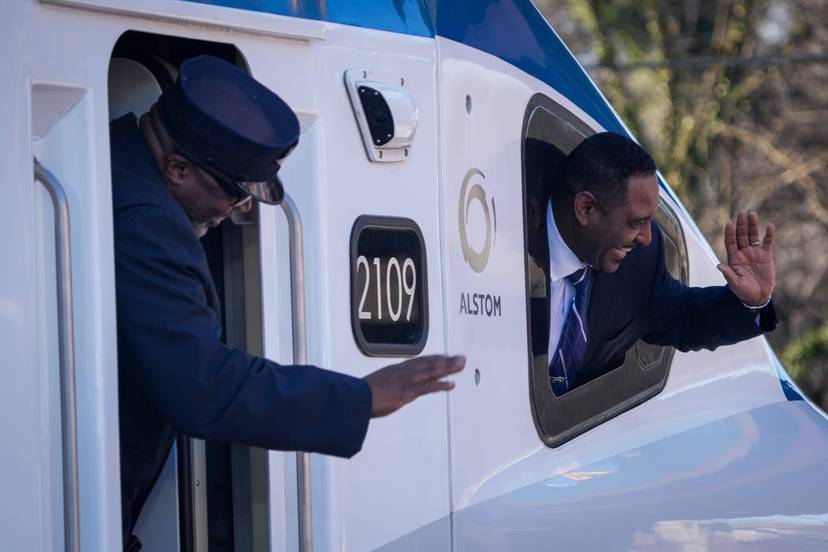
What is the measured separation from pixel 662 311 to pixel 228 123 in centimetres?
200

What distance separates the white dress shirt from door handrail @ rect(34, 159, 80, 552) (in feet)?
5.20

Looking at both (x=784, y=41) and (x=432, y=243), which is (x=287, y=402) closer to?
(x=432, y=243)

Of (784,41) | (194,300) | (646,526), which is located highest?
(784,41)

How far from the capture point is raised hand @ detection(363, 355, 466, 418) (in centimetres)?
279

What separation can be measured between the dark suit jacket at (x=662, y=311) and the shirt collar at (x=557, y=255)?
0.56 ft

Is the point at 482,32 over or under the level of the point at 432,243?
over

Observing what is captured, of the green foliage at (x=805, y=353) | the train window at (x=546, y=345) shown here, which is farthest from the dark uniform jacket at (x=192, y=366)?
the green foliage at (x=805, y=353)

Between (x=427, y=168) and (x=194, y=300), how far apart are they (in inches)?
36.4

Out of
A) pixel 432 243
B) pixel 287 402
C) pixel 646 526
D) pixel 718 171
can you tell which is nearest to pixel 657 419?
pixel 646 526

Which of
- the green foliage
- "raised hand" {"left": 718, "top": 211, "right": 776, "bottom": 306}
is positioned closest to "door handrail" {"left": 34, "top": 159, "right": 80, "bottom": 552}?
"raised hand" {"left": 718, "top": 211, "right": 776, "bottom": 306}

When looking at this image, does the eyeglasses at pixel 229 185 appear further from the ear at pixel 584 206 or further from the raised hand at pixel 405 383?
the ear at pixel 584 206

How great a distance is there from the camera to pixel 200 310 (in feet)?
9.03

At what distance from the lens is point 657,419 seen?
436cm

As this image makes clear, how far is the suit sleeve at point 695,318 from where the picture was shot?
14.8 ft
